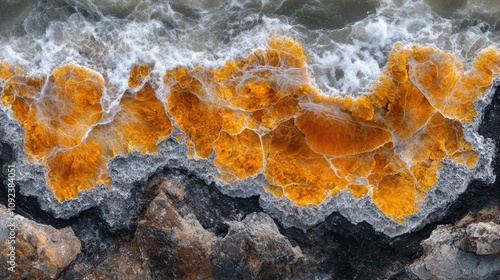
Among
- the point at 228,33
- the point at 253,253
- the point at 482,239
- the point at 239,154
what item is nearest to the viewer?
the point at 482,239

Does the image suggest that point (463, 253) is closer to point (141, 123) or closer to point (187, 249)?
point (187, 249)

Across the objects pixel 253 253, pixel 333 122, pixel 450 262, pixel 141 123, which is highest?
pixel 141 123

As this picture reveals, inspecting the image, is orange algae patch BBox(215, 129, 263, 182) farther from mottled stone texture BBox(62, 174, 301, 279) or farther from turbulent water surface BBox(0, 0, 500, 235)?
turbulent water surface BBox(0, 0, 500, 235)

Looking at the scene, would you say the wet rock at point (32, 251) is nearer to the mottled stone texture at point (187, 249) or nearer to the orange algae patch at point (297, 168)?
the mottled stone texture at point (187, 249)

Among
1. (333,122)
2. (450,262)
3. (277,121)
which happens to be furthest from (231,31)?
(450,262)

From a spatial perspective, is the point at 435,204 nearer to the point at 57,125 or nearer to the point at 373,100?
the point at 373,100

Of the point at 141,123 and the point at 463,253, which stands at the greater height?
the point at 141,123
